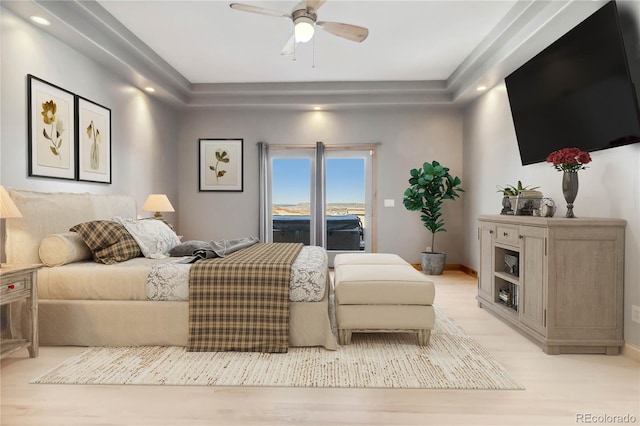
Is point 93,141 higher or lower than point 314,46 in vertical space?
lower

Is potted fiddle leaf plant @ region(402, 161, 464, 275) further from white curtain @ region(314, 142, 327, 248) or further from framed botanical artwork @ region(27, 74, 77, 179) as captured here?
framed botanical artwork @ region(27, 74, 77, 179)

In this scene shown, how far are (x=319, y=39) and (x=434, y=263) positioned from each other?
11.6 ft

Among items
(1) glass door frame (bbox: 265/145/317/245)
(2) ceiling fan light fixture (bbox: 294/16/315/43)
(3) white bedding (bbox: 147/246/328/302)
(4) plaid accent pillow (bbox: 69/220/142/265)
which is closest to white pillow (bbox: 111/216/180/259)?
(4) plaid accent pillow (bbox: 69/220/142/265)

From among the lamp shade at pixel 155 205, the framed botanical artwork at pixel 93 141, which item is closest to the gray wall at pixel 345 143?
the lamp shade at pixel 155 205

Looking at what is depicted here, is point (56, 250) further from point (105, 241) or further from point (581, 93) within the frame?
point (581, 93)

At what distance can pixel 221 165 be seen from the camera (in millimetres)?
6180

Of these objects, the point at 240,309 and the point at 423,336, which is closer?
the point at 240,309

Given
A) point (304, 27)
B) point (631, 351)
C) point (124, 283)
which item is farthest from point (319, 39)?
point (631, 351)

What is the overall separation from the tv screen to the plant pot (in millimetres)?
2199

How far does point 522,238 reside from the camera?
9.96ft

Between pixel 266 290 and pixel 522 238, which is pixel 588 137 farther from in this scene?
pixel 266 290

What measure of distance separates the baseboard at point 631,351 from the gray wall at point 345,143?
3.48 m

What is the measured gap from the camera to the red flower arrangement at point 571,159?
2.77 metres

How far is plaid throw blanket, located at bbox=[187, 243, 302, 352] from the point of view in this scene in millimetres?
2668
